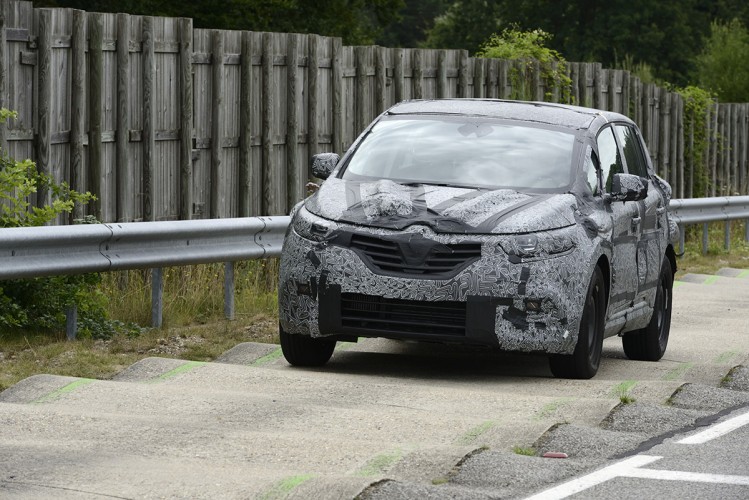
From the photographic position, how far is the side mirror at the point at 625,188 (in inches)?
456

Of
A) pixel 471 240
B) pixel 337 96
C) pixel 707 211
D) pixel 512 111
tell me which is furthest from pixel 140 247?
pixel 707 211

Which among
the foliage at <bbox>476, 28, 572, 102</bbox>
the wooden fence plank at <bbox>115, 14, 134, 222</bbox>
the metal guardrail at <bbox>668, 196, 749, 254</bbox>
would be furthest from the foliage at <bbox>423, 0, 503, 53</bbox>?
the wooden fence plank at <bbox>115, 14, 134, 222</bbox>

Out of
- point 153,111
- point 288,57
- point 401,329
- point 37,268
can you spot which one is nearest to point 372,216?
point 401,329

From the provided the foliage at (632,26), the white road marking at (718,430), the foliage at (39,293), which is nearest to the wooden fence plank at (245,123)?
the foliage at (39,293)

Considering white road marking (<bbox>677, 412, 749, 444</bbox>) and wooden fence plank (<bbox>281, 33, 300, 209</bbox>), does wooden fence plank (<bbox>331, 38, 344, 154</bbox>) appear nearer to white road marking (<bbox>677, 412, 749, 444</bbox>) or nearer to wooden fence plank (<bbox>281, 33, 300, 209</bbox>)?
wooden fence plank (<bbox>281, 33, 300, 209</bbox>)

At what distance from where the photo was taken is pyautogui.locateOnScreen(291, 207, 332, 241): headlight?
10695 mm

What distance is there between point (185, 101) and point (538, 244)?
5.92 meters

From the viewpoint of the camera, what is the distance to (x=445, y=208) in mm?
10656

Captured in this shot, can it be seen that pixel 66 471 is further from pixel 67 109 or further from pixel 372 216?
pixel 67 109

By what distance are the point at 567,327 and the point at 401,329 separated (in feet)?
3.25

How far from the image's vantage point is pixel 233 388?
10.1 m

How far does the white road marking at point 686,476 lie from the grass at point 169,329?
5.00 feet

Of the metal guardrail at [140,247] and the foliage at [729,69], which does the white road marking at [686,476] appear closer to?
the metal guardrail at [140,247]

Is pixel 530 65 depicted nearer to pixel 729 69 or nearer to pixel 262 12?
pixel 262 12
